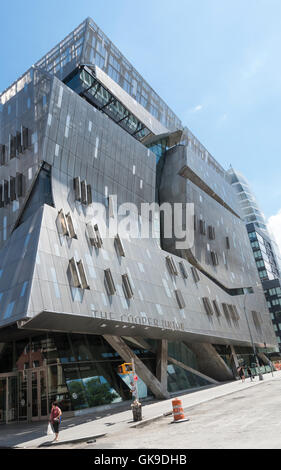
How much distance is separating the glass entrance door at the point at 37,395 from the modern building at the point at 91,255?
0.31 feet

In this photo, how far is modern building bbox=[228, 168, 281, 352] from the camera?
364 ft

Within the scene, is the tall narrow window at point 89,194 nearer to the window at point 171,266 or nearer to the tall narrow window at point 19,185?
the tall narrow window at point 19,185

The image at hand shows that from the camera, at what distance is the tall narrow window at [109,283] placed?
26636 mm

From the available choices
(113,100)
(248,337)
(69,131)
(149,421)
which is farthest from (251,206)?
(149,421)

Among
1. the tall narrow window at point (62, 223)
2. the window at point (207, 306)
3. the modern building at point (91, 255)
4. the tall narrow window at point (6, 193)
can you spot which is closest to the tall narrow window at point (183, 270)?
the modern building at point (91, 255)

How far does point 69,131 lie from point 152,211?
13.5 m

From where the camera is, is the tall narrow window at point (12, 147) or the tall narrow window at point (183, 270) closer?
the tall narrow window at point (12, 147)

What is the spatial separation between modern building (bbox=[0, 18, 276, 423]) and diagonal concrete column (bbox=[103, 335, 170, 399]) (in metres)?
0.11

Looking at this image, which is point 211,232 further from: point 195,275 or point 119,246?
point 119,246

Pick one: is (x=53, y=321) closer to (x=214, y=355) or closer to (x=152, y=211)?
(x=152, y=211)

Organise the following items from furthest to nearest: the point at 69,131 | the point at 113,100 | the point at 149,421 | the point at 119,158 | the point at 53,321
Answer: the point at 113,100 < the point at 119,158 < the point at 69,131 < the point at 53,321 < the point at 149,421

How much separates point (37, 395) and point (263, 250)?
114m

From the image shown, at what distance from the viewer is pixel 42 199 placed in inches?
1078

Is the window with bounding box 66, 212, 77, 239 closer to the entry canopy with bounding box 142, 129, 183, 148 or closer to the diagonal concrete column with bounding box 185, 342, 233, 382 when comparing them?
the diagonal concrete column with bounding box 185, 342, 233, 382
